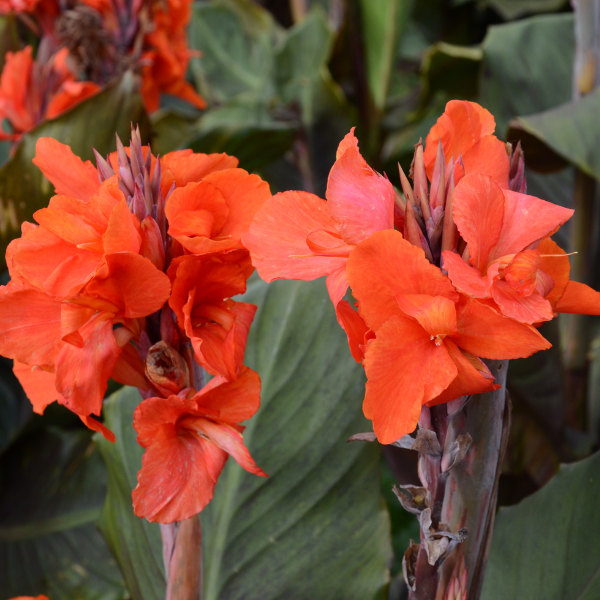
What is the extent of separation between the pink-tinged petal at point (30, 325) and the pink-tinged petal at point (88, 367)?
1 cm

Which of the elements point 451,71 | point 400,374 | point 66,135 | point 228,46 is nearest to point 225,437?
point 400,374

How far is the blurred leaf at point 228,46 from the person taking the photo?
169 centimetres

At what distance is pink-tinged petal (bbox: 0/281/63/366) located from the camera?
0.36 meters

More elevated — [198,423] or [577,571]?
[198,423]

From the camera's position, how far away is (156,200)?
39cm

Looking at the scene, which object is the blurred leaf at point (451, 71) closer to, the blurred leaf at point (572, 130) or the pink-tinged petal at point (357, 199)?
the blurred leaf at point (572, 130)

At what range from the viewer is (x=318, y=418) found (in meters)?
0.62

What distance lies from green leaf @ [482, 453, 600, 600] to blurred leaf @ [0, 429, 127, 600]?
468 millimetres

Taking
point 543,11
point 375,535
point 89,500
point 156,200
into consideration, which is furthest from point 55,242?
point 543,11

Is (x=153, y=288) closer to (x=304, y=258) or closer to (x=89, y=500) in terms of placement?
(x=304, y=258)

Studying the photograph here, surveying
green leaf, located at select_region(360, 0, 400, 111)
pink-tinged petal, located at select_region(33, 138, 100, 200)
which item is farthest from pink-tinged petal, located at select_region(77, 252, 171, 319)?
green leaf, located at select_region(360, 0, 400, 111)

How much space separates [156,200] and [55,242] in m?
0.07

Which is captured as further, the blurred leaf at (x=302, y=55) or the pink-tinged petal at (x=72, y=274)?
the blurred leaf at (x=302, y=55)

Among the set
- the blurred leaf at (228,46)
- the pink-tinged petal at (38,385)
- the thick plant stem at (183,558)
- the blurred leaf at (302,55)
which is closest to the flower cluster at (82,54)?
the blurred leaf at (302,55)
